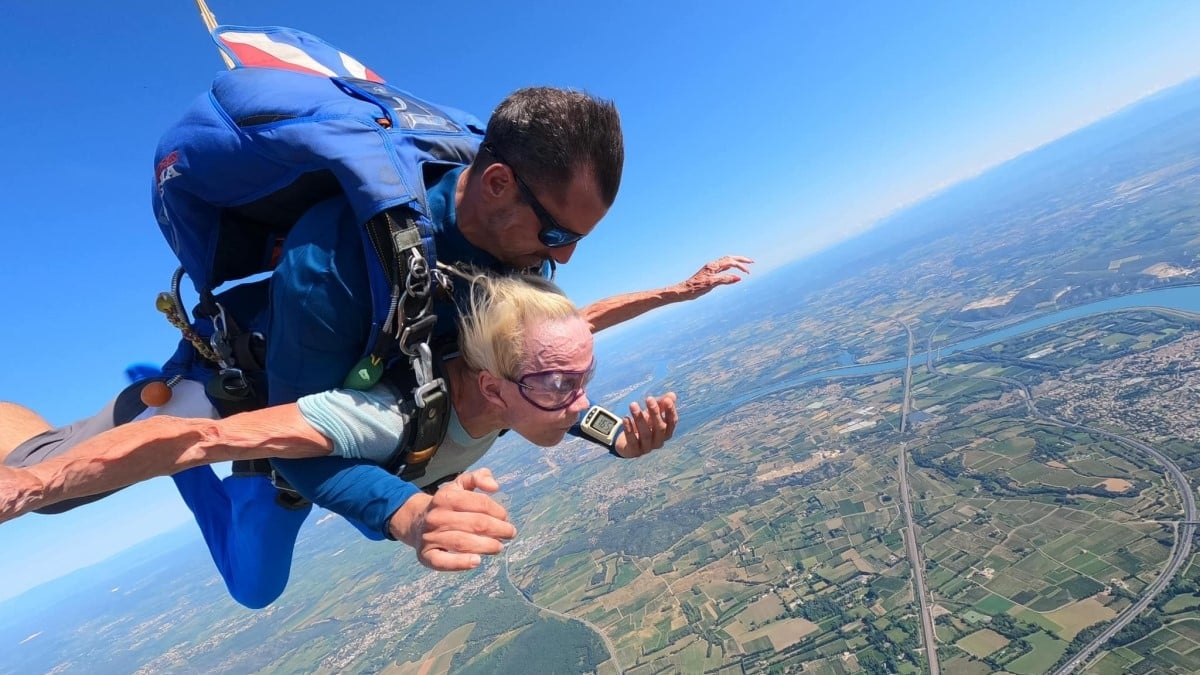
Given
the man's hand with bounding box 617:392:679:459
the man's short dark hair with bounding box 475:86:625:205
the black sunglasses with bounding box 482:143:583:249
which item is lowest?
the man's hand with bounding box 617:392:679:459

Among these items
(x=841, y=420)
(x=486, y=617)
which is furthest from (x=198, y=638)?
(x=841, y=420)

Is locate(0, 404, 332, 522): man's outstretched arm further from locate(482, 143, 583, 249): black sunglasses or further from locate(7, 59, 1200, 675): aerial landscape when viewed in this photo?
locate(7, 59, 1200, 675): aerial landscape

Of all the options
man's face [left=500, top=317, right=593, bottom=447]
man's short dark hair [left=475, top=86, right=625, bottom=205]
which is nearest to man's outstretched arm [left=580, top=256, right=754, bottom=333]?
man's face [left=500, top=317, right=593, bottom=447]

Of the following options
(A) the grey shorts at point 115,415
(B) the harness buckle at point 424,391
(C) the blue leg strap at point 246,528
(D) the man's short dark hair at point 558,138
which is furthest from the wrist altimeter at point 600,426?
(C) the blue leg strap at point 246,528

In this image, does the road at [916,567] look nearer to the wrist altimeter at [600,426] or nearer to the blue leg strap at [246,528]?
the wrist altimeter at [600,426]

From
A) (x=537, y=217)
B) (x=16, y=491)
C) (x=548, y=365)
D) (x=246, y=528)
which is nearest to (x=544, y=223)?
(x=537, y=217)

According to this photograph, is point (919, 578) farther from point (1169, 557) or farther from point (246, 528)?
point (246, 528)
